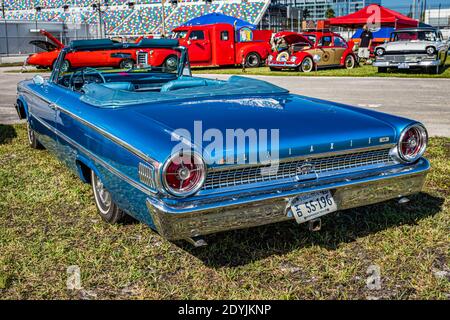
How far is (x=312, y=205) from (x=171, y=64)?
8.43ft

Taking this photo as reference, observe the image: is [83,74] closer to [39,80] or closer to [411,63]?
[39,80]

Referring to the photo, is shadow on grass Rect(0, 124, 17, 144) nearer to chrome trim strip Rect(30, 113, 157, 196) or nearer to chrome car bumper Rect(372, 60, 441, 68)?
chrome trim strip Rect(30, 113, 157, 196)

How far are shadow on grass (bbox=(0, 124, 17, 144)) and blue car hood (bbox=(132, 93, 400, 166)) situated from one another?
3.80 m

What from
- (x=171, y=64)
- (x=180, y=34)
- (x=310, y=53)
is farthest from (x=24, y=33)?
(x=171, y=64)

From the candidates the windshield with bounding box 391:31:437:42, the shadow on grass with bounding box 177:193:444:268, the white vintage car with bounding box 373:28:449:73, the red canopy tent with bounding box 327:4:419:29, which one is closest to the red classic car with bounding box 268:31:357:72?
the windshield with bounding box 391:31:437:42

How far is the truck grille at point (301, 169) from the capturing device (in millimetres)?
2553

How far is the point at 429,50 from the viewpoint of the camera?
14539 mm

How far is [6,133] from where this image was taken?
664 cm

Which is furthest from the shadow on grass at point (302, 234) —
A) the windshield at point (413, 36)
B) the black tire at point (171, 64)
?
the windshield at point (413, 36)

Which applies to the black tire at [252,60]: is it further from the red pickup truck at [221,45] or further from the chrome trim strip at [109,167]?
the chrome trim strip at [109,167]

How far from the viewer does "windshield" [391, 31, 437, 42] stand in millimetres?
15406

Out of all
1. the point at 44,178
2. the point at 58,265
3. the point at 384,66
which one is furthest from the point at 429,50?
the point at 58,265

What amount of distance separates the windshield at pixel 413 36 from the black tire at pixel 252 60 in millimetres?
6396

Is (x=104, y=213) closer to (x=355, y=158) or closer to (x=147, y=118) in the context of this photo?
(x=147, y=118)
